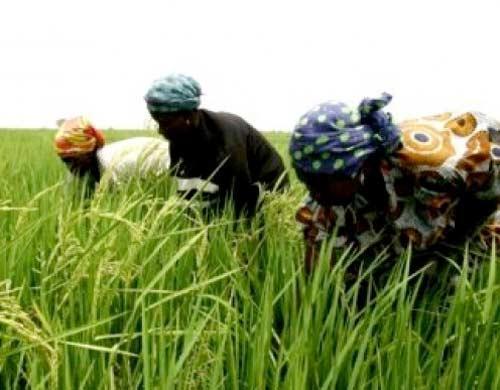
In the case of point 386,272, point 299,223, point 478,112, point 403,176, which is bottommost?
point 386,272

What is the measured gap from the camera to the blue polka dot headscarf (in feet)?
4.59

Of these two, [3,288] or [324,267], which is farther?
[3,288]

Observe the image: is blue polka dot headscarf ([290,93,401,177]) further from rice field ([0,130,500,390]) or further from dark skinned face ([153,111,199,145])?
dark skinned face ([153,111,199,145])

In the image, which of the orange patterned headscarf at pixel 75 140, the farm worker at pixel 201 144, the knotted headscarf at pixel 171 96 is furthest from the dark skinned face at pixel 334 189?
the orange patterned headscarf at pixel 75 140

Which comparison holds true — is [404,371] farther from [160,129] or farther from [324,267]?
[160,129]

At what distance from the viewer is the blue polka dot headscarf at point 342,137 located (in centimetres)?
140

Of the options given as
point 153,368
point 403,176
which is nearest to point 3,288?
point 153,368

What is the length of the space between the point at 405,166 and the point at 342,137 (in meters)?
0.17

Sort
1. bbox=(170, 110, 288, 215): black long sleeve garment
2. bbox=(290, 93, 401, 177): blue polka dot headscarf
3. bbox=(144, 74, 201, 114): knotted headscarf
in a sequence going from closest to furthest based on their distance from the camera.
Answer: bbox=(290, 93, 401, 177): blue polka dot headscarf < bbox=(144, 74, 201, 114): knotted headscarf < bbox=(170, 110, 288, 215): black long sleeve garment

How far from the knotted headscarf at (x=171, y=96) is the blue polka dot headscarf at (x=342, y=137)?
2.86 ft

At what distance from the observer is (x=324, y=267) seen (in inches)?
49.8

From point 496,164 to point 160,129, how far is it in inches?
45.3

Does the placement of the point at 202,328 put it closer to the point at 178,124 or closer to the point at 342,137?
the point at 342,137

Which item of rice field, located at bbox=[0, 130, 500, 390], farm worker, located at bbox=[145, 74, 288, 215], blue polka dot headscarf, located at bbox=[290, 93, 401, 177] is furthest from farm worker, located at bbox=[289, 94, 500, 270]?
farm worker, located at bbox=[145, 74, 288, 215]
